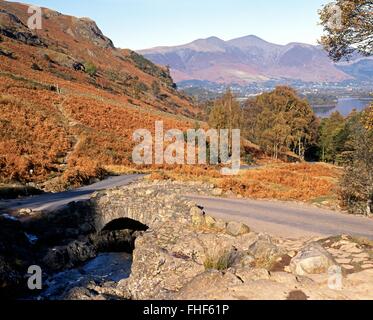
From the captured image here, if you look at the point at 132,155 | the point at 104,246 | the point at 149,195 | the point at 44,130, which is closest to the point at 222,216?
the point at 149,195

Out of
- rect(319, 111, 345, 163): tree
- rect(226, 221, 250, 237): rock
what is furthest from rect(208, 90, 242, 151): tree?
rect(226, 221, 250, 237): rock

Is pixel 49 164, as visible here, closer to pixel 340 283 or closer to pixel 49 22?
pixel 340 283

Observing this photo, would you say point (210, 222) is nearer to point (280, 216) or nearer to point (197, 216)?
point (197, 216)

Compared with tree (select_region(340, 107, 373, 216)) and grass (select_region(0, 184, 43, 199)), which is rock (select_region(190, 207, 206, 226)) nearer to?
tree (select_region(340, 107, 373, 216))

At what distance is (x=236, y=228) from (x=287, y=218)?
282cm

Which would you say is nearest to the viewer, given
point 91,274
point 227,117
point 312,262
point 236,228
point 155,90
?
point 312,262

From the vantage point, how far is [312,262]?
33.4ft

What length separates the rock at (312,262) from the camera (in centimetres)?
1009

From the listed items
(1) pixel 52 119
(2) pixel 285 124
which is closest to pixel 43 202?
(1) pixel 52 119

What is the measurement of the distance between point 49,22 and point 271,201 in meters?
162

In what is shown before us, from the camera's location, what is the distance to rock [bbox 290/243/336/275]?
33.1ft

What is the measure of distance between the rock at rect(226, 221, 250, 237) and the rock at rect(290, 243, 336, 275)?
349cm

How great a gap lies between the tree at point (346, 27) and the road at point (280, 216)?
19.6 feet

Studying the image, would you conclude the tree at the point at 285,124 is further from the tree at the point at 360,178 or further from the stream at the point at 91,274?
the stream at the point at 91,274
